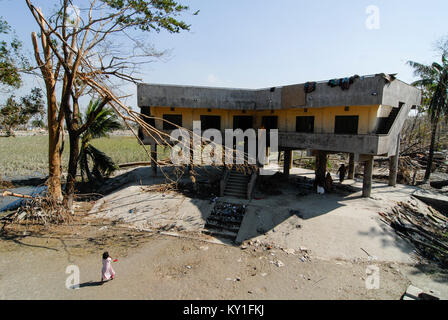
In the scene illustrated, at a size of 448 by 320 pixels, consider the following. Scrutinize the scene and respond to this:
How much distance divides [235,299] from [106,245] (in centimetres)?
597

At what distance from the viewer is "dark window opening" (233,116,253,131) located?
17.7 m

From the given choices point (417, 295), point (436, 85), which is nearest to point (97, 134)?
point (417, 295)

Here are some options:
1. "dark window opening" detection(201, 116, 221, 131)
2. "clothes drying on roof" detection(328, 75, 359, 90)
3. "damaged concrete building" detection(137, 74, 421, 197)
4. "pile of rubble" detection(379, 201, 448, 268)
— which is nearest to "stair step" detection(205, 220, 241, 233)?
"damaged concrete building" detection(137, 74, 421, 197)

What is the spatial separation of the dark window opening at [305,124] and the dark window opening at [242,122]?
3835mm

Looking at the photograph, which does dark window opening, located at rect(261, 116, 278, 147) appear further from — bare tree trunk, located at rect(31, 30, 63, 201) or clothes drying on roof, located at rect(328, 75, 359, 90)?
bare tree trunk, located at rect(31, 30, 63, 201)

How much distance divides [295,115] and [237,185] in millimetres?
6093

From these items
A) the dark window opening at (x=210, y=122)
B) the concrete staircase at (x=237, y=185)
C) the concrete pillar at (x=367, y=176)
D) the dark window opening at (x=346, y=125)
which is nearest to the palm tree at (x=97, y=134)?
the dark window opening at (x=210, y=122)

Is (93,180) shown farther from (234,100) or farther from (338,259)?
(338,259)

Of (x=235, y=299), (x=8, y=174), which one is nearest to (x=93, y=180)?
(x=8, y=174)

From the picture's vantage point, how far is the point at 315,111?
1454cm

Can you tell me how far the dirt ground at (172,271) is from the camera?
7.05m

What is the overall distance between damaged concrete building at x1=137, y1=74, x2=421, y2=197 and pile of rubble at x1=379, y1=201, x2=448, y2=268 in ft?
6.93

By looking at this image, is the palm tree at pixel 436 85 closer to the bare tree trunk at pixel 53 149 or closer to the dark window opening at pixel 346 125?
the dark window opening at pixel 346 125

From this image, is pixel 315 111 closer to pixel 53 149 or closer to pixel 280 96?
pixel 280 96
